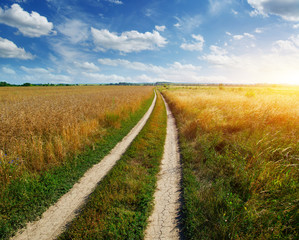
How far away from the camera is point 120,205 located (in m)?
3.62

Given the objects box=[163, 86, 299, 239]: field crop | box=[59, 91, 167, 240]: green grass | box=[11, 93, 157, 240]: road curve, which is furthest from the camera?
box=[11, 93, 157, 240]: road curve

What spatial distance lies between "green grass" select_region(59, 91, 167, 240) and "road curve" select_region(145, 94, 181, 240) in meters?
0.19

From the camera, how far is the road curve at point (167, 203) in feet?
10.1

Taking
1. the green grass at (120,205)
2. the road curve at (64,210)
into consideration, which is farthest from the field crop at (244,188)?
the road curve at (64,210)

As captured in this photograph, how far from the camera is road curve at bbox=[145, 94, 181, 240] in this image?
3084mm

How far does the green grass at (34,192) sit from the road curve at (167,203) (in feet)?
9.34

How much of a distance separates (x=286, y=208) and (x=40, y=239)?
524cm

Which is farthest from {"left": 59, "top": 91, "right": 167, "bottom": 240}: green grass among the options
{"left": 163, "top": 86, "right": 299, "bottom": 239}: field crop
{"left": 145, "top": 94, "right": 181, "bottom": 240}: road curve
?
{"left": 163, "top": 86, "right": 299, "bottom": 239}: field crop

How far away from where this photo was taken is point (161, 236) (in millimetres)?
2992

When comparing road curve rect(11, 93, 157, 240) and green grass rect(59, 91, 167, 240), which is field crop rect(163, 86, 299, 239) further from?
road curve rect(11, 93, 157, 240)

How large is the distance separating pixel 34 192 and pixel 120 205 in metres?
2.64

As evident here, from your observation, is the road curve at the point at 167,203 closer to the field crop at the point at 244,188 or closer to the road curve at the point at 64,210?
the field crop at the point at 244,188

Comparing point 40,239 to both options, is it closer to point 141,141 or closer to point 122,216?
point 122,216

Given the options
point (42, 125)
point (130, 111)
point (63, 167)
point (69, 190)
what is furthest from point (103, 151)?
point (130, 111)
